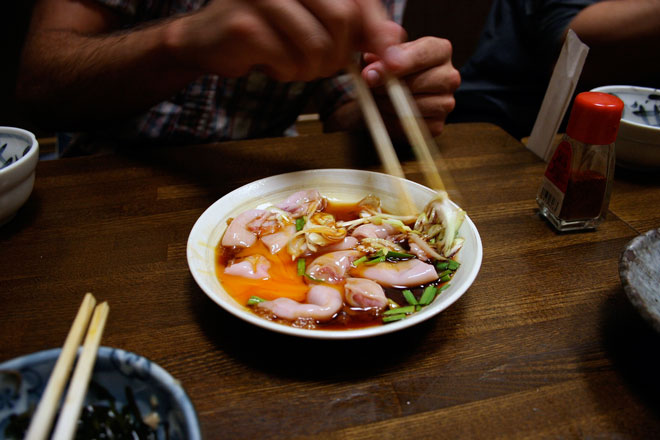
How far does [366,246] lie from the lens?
1.22 metres

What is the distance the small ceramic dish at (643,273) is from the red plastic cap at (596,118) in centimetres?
31

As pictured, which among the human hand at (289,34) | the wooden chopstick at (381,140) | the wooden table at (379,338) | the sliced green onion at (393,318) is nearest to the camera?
the wooden table at (379,338)

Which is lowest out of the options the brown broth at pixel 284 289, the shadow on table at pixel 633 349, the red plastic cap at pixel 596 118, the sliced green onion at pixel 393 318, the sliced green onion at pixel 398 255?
the brown broth at pixel 284 289

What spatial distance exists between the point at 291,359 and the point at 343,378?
12cm

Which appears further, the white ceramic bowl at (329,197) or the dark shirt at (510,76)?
the dark shirt at (510,76)

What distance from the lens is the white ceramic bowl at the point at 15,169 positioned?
1189 millimetres

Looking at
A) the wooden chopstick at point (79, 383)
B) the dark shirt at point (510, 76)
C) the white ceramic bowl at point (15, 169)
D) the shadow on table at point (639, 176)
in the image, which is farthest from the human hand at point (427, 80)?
the wooden chopstick at point (79, 383)

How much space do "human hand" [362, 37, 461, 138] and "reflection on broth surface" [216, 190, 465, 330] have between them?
2.09ft

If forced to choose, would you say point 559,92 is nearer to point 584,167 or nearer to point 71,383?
point 584,167

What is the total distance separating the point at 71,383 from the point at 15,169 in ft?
2.93

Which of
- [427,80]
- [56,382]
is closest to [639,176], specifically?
[427,80]

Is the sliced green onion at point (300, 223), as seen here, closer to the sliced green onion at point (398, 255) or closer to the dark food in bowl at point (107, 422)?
the sliced green onion at point (398, 255)

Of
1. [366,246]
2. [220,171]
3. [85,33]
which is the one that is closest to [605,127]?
[366,246]

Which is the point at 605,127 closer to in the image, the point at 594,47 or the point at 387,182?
the point at 387,182
